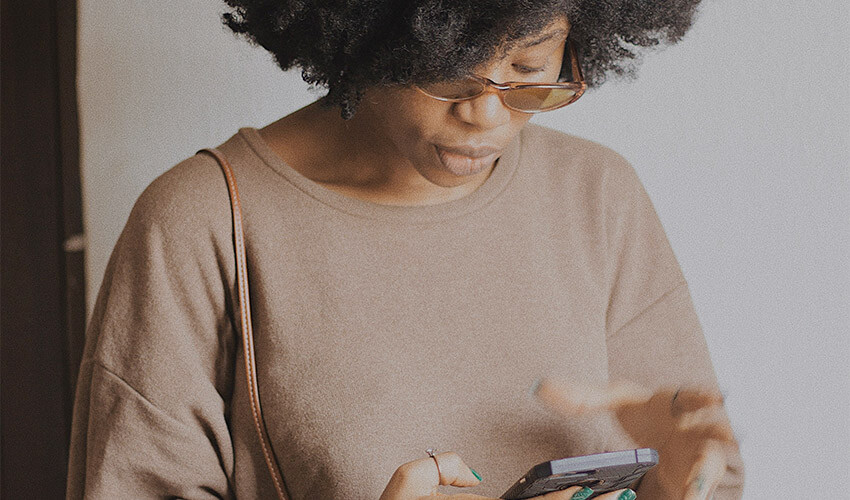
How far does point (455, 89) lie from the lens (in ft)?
2.91

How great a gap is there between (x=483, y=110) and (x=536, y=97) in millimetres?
63

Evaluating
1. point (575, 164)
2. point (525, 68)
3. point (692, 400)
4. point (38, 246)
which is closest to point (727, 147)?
point (575, 164)

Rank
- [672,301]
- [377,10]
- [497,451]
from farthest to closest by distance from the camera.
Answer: [672,301] < [497,451] < [377,10]

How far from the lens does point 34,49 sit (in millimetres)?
1471

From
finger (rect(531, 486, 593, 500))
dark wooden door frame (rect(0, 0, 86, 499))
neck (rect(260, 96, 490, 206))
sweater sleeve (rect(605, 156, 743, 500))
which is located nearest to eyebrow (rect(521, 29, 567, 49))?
neck (rect(260, 96, 490, 206))

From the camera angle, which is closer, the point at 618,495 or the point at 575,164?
the point at 618,495

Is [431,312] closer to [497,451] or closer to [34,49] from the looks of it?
[497,451]

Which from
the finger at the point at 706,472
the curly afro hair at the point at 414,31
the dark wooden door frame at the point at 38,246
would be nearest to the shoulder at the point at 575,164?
the curly afro hair at the point at 414,31

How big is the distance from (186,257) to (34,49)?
0.76 metres

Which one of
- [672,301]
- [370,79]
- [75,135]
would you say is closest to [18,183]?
[75,135]

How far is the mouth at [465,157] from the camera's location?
0.92 metres

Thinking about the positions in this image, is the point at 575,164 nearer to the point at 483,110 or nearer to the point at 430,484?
the point at 483,110

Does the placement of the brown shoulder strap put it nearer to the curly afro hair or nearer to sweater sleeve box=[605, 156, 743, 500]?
the curly afro hair

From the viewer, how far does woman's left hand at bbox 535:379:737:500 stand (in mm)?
995
